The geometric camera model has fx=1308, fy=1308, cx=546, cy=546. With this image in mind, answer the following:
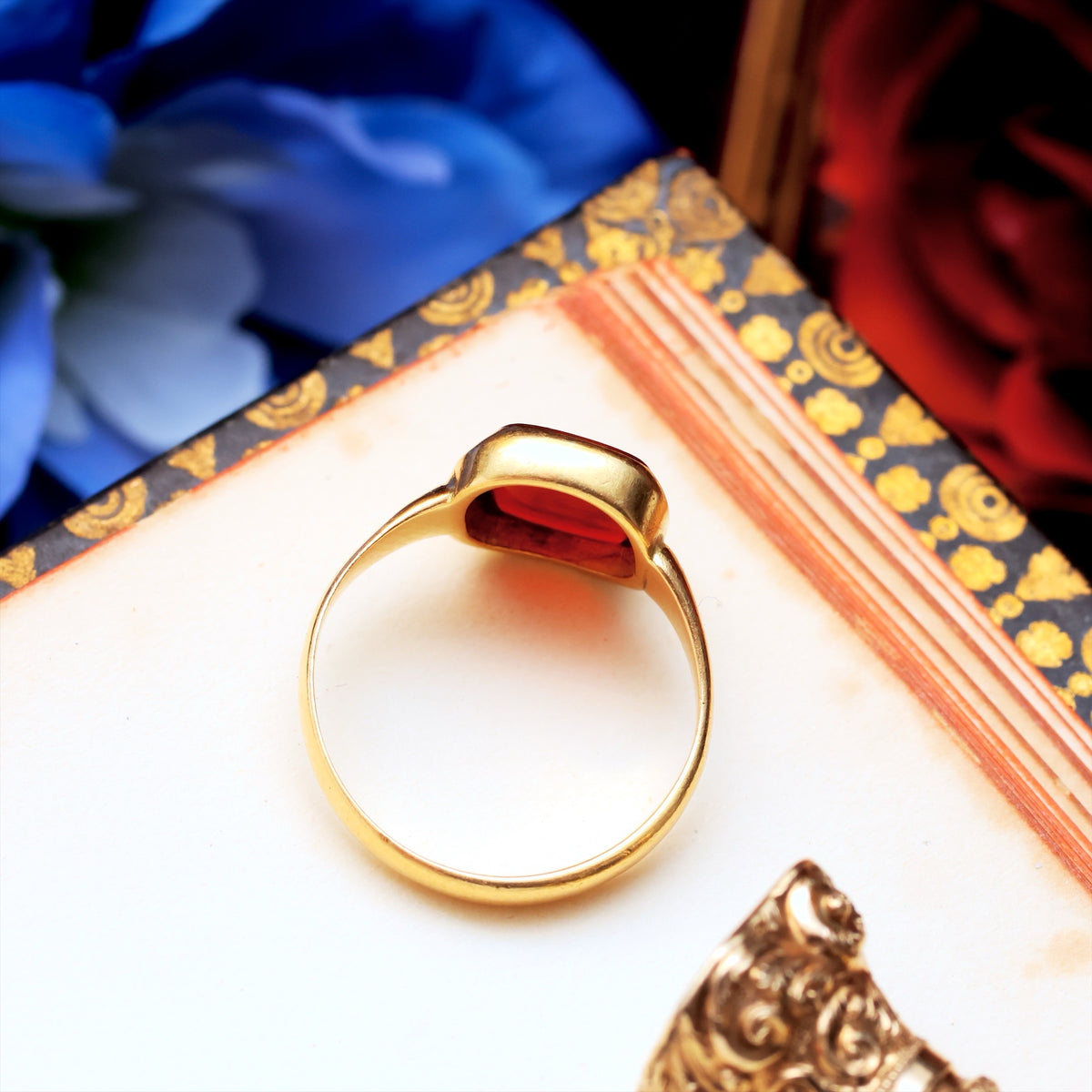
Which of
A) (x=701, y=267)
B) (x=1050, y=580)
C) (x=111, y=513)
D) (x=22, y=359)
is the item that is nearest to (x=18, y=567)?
(x=111, y=513)

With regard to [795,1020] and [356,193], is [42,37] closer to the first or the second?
[356,193]

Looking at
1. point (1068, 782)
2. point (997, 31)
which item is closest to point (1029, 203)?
point (997, 31)

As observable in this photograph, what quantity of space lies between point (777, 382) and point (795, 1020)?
0.31 m

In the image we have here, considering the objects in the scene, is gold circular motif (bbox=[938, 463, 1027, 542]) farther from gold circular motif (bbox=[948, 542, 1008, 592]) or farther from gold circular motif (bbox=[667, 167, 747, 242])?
gold circular motif (bbox=[667, 167, 747, 242])

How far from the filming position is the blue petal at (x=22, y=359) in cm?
65

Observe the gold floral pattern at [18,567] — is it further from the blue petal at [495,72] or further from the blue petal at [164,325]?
the blue petal at [495,72]

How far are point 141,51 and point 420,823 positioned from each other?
44cm

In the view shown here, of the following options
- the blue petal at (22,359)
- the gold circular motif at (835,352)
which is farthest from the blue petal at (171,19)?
the gold circular motif at (835,352)

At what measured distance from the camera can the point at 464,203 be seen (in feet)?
2.46

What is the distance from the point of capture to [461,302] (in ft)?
2.10

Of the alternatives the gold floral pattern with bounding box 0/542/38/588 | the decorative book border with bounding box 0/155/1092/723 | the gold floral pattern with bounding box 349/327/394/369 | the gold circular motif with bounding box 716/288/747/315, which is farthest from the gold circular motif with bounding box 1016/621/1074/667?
the gold floral pattern with bounding box 0/542/38/588

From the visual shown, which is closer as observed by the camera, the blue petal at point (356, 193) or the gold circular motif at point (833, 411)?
the gold circular motif at point (833, 411)

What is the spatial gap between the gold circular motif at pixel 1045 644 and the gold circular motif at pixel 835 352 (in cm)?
14

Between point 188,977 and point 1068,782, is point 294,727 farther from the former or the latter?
point 1068,782
